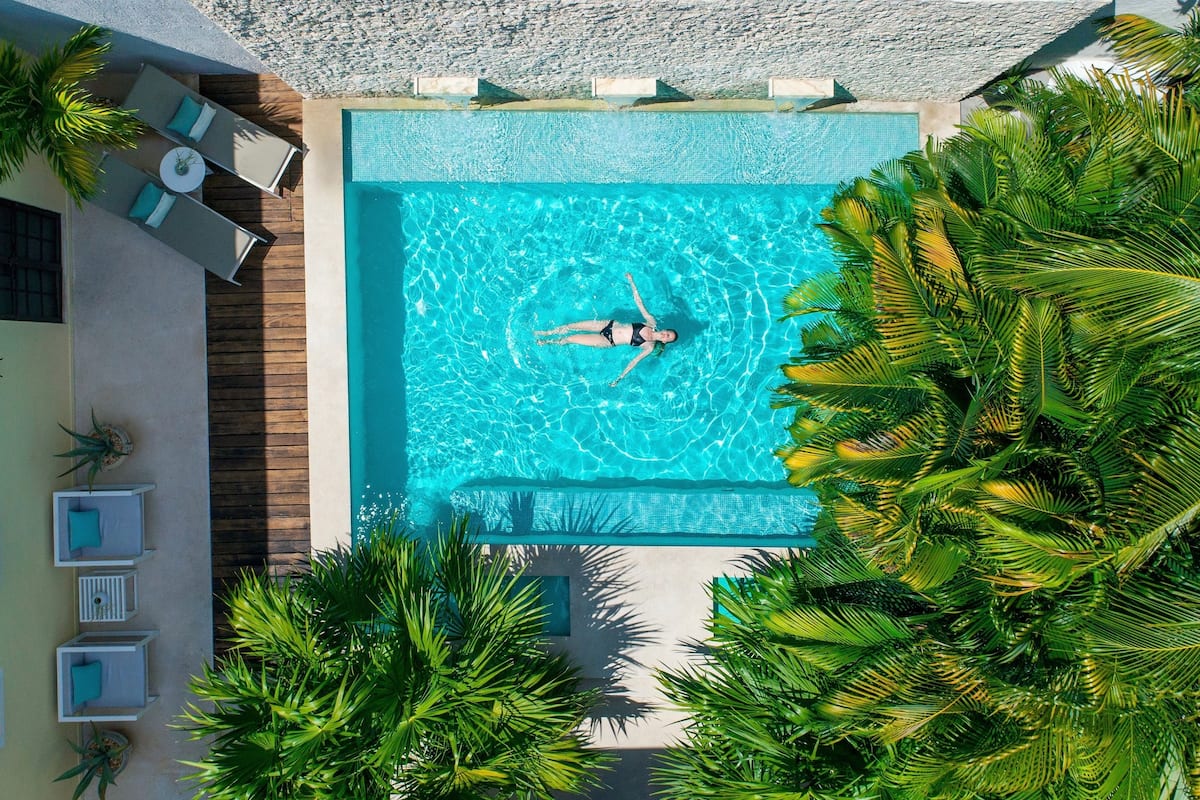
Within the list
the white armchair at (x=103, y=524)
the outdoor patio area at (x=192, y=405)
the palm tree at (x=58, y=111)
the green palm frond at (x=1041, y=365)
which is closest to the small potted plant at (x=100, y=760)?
the outdoor patio area at (x=192, y=405)

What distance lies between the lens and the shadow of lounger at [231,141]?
6.75 m

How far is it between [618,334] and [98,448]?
→ 516cm

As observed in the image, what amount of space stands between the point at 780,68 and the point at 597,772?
689 centimetres

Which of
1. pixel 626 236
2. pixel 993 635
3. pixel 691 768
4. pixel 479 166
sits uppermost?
pixel 479 166

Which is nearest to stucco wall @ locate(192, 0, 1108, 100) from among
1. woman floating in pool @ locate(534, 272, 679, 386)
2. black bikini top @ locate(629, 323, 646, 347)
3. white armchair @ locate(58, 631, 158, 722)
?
woman floating in pool @ locate(534, 272, 679, 386)

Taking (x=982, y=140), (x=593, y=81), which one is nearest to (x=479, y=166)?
(x=593, y=81)

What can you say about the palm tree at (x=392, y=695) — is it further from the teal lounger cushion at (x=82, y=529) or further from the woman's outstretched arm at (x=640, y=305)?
the woman's outstretched arm at (x=640, y=305)

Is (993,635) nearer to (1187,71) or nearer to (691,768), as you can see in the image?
(691,768)

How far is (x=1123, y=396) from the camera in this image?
385 centimetres

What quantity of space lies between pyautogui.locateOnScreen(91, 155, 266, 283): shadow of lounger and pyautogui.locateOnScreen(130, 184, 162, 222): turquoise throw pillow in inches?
2.9

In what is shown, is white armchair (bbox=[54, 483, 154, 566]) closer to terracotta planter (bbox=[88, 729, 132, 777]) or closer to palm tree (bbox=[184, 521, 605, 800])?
terracotta planter (bbox=[88, 729, 132, 777])

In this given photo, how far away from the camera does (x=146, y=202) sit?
6.80 meters

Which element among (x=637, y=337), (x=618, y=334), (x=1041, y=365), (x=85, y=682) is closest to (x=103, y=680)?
(x=85, y=682)

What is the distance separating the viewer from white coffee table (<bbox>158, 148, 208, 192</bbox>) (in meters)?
6.75
